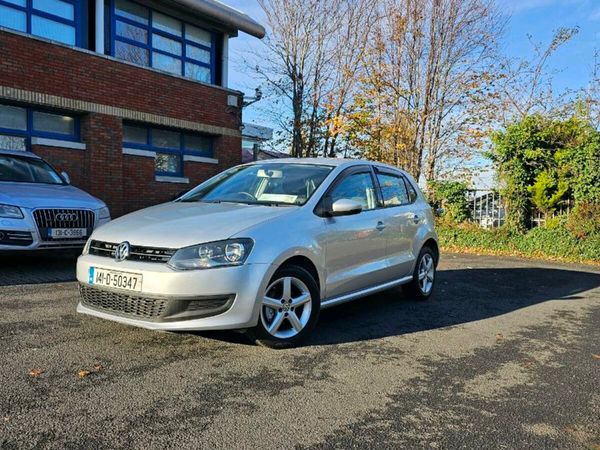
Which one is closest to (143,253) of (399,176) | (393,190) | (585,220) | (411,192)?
(393,190)

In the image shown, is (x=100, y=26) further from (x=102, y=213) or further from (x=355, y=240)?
(x=355, y=240)

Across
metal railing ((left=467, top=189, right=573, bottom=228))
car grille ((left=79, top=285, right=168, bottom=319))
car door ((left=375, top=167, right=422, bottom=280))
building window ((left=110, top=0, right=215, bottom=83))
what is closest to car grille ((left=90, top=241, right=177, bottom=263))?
car grille ((left=79, top=285, right=168, bottom=319))

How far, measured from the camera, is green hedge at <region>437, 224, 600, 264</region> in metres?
12.0

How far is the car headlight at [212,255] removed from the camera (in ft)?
12.6

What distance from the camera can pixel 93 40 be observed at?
40.9 ft

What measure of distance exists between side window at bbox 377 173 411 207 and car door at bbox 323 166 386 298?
19 cm

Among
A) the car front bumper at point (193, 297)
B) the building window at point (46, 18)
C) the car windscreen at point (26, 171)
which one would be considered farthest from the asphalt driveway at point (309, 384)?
the building window at point (46, 18)

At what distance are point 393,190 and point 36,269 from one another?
5237 mm

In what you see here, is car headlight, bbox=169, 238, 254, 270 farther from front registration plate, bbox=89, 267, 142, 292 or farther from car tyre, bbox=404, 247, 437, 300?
car tyre, bbox=404, 247, 437, 300

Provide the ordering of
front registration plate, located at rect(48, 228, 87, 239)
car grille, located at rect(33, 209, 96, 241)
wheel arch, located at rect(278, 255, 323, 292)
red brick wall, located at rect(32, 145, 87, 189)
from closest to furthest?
wheel arch, located at rect(278, 255, 323, 292) → car grille, located at rect(33, 209, 96, 241) → front registration plate, located at rect(48, 228, 87, 239) → red brick wall, located at rect(32, 145, 87, 189)

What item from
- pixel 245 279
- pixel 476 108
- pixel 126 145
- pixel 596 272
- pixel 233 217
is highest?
pixel 476 108

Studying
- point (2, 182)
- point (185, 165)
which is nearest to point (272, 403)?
point (2, 182)

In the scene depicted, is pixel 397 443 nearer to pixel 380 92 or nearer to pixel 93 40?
pixel 93 40

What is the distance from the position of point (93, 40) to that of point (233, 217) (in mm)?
10190
